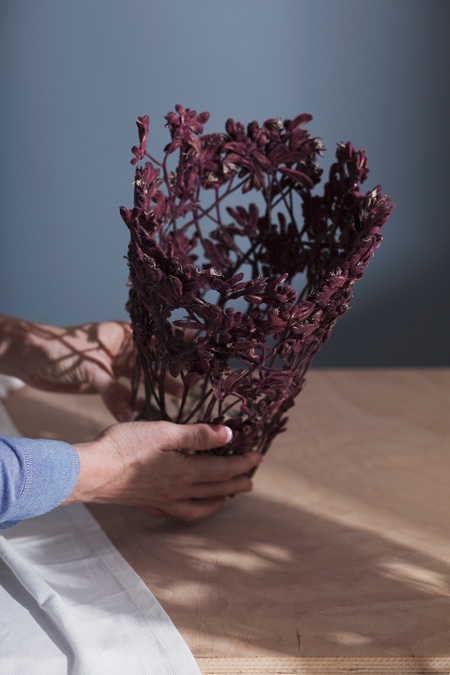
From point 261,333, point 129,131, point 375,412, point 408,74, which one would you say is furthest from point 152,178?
point 408,74

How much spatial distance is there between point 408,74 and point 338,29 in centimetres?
16

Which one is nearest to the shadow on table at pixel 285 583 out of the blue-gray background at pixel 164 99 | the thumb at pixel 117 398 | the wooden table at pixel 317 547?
the wooden table at pixel 317 547

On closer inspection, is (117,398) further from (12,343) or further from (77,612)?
(77,612)

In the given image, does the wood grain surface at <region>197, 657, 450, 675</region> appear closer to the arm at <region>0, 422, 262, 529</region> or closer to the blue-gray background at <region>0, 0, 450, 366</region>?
the arm at <region>0, 422, 262, 529</region>

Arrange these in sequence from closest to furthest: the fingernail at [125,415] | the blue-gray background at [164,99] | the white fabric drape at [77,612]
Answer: the white fabric drape at [77,612], the fingernail at [125,415], the blue-gray background at [164,99]

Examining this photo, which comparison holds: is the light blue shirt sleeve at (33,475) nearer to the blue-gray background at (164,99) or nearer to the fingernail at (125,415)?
the fingernail at (125,415)

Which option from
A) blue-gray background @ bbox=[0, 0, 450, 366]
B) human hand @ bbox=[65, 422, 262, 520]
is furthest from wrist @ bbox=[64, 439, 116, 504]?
blue-gray background @ bbox=[0, 0, 450, 366]

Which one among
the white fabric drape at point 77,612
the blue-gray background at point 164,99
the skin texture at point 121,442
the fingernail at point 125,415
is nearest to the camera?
the white fabric drape at point 77,612

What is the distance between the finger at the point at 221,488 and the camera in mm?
748

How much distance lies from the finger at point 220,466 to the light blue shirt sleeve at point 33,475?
0.44 ft

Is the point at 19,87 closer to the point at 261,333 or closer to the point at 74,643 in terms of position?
the point at 261,333

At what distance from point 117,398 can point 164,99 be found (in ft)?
2.73

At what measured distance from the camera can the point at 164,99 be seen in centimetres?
147

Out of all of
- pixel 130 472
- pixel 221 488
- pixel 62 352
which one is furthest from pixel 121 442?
pixel 62 352
